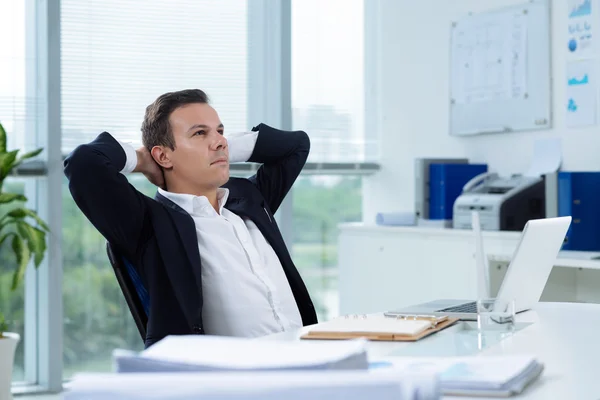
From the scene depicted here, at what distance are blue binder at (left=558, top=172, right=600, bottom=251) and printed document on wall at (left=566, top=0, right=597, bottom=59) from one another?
70cm

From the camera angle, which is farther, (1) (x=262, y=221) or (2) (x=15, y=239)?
(2) (x=15, y=239)

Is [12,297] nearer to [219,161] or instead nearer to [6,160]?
[6,160]

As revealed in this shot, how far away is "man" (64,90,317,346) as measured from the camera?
6.96 feet

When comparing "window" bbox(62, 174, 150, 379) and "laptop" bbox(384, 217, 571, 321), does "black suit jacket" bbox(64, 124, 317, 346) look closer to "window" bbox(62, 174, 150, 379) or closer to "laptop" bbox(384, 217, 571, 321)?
"laptop" bbox(384, 217, 571, 321)

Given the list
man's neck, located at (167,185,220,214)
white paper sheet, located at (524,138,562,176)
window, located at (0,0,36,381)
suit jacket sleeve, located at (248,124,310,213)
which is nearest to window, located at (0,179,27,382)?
window, located at (0,0,36,381)

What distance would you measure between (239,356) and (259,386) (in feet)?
0.50

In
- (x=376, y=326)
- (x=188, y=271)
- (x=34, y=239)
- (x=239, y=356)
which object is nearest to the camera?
(x=239, y=356)

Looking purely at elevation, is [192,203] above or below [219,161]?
below

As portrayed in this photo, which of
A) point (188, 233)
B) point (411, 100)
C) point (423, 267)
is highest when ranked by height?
point (411, 100)

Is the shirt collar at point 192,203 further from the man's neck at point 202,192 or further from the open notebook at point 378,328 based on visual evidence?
the open notebook at point 378,328

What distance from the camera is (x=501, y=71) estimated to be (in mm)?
4578

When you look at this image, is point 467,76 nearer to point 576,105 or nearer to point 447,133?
point 447,133

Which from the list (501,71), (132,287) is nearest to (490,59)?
(501,71)

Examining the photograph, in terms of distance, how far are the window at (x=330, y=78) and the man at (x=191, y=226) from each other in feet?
8.38
